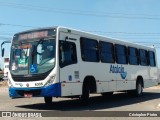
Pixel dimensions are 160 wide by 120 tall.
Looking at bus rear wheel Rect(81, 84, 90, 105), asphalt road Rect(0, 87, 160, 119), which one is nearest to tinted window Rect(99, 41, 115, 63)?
asphalt road Rect(0, 87, 160, 119)

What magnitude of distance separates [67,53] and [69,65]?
0.51 m

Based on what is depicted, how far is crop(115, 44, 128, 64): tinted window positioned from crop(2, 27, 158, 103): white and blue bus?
817 mm

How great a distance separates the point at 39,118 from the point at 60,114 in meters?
1.52

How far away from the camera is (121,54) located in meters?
22.3

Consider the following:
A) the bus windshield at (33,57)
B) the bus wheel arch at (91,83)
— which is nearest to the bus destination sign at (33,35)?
the bus windshield at (33,57)

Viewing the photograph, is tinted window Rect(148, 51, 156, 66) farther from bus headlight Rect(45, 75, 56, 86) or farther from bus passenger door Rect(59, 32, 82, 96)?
bus headlight Rect(45, 75, 56, 86)

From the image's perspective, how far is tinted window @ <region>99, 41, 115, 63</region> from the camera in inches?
785

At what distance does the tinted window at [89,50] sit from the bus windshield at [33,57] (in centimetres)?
207

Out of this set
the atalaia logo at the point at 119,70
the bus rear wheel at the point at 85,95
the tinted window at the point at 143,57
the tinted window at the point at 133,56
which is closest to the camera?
the bus rear wheel at the point at 85,95

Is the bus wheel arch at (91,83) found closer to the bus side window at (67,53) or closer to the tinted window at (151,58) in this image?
the bus side window at (67,53)

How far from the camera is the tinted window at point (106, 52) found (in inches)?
785

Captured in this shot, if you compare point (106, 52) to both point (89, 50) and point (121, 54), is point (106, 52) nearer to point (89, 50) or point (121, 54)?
point (89, 50)

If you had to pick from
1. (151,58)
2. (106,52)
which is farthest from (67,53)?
(151,58)

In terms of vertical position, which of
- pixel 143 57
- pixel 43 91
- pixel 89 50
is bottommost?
pixel 43 91
